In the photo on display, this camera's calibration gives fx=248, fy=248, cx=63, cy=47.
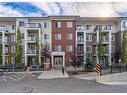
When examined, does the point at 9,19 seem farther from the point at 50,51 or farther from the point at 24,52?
the point at 50,51

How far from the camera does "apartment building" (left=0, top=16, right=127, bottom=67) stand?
162ft

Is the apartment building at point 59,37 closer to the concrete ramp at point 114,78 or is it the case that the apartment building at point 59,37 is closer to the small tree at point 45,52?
the small tree at point 45,52

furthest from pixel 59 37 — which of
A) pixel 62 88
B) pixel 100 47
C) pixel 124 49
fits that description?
pixel 62 88

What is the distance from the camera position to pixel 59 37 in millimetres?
50562

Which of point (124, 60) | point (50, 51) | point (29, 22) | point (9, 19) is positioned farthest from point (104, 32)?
point (9, 19)

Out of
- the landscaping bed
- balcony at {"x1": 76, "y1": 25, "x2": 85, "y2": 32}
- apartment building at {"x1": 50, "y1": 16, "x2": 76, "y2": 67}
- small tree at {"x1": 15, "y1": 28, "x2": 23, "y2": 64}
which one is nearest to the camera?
the landscaping bed

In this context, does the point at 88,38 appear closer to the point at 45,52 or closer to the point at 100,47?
the point at 100,47

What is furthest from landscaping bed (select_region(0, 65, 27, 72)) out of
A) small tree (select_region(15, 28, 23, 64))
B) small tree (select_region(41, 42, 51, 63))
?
small tree (select_region(41, 42, 51, 63))

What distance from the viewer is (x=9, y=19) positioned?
5219 centimetres

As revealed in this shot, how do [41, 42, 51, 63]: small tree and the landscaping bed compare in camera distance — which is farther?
[41, 42, 51, 63]: small tree

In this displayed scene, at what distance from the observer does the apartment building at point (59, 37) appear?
49469mm

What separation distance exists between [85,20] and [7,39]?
55.9 ft

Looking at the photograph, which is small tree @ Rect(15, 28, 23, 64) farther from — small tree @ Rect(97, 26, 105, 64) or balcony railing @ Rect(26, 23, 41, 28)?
small tree @ Rect(97, 26, 105, 64)

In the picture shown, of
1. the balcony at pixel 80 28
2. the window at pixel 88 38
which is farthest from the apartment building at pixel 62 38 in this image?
the window at pixel 88 38
